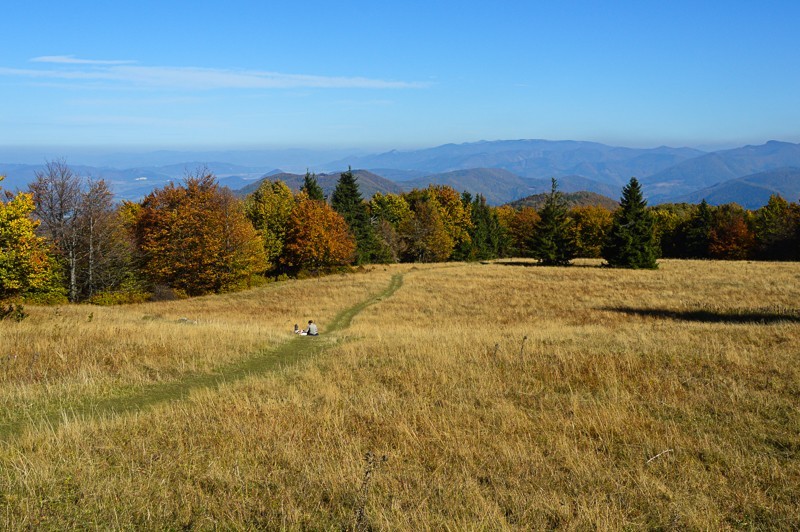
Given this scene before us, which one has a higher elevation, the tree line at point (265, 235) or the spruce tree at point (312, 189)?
the spruce tree at point (312, 189)

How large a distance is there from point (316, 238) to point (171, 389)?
4722cm

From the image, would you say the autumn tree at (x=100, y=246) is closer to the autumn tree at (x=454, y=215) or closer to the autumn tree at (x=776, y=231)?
the autumn tree at (x=454, y=215)

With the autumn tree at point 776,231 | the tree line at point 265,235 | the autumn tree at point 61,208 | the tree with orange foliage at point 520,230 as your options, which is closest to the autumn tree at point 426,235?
the tree line at point 265,235

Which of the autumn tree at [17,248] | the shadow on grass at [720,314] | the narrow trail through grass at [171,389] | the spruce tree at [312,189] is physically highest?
the spruce tree at [312,189]

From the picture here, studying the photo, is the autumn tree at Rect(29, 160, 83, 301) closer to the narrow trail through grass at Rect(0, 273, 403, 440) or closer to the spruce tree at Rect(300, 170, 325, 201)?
the narrow trail through grass at Rect(0, 273, 403, 440)

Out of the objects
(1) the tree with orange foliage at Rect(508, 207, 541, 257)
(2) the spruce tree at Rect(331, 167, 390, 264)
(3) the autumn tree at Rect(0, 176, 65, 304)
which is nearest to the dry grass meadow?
(3) the autumn tree at Rect(0, 176, 65, 304)

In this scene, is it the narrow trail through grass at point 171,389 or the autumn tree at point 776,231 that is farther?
the autumn tree at point 776,231

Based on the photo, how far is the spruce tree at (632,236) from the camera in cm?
5528

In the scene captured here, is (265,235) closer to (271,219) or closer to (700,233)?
(271,219)

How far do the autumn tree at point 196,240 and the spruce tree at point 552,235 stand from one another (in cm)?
3619

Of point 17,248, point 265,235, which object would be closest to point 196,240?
point 265,235

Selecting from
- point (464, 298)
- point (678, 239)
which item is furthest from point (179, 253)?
point (678, 239)

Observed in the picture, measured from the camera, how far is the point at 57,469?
606 centimetres

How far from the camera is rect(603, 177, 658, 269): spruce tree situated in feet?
181
